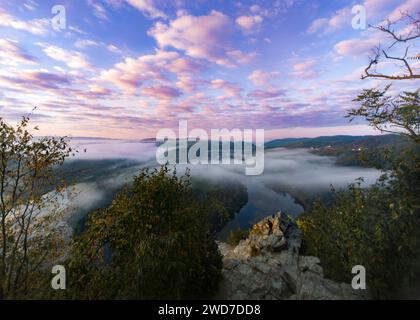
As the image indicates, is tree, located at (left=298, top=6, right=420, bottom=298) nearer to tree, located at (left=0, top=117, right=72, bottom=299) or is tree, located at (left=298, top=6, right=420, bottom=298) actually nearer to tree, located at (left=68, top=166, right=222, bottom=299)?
tree, located at (left=68, top=166, right=222, bottom=299)

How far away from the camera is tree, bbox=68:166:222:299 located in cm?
1236

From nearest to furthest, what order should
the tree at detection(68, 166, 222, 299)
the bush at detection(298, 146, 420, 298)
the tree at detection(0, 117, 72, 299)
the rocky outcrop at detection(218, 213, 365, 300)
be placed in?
1. the tree at detection(68, 166, 222, 299)
2. the bush at detection(298, 146, 420, 298)
3. the rocky outcrop at detection(218, 213, 365, 300)
4. the tree at detection(0, 117, 72, 299)

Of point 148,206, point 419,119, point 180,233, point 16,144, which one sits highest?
point 419,119

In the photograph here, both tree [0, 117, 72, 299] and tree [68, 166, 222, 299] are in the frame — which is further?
tree [0, 117, 72, 299]

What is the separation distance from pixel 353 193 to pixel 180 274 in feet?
40.3

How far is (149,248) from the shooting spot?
12.5m

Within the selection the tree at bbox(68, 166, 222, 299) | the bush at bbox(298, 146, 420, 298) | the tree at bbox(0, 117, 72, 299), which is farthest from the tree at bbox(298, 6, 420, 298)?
the tree at bbox(0, 117, 72, 299)

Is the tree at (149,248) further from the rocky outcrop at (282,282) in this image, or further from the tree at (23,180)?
the tree at (23,180)

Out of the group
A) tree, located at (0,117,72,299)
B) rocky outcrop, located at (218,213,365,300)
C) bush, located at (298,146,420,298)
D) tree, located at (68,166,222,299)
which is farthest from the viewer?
tree, located at (0,117,72,299)

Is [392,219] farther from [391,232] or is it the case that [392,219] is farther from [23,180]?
[23,180]

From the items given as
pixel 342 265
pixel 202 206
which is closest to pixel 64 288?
pixel 202 206

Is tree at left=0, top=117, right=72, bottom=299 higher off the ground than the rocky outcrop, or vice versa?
tree at left=0, top=117, right=72, bottom=299
